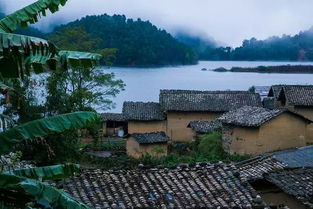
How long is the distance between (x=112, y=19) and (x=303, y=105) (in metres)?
57.7

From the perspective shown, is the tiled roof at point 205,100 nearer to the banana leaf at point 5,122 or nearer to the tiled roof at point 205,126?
the tiled roof at point 205,126

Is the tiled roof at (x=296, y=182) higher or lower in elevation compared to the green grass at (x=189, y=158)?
higher

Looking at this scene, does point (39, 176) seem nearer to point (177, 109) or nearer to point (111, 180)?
point (111, 180)

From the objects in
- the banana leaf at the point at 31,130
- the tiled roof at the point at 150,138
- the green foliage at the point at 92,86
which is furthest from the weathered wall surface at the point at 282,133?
the banana leaf at the point at 31,130

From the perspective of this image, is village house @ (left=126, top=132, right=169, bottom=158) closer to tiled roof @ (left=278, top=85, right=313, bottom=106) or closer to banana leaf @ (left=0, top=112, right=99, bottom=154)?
tiled roof @ (left=278, top=85, right=313, bottom=106)

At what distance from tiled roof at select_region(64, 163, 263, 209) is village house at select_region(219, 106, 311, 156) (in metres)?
16.4

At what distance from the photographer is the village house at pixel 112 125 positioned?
1757 inches

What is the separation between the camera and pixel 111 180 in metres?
11.3

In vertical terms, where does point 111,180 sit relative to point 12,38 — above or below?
below

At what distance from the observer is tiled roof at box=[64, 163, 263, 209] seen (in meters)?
10.6

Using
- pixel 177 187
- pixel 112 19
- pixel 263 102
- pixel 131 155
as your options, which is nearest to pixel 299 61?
pixel 112 19

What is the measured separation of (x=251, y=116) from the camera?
29250 mm

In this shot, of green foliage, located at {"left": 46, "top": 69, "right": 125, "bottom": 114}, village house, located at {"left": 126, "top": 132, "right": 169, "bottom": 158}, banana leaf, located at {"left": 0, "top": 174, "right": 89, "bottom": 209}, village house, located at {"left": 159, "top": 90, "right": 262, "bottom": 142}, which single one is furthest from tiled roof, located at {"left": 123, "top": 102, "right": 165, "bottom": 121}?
banana leaf, located at {"left": 0, "top": 174, "right": 89, "bottom": 209}

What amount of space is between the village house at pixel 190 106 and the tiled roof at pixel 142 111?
649mm
